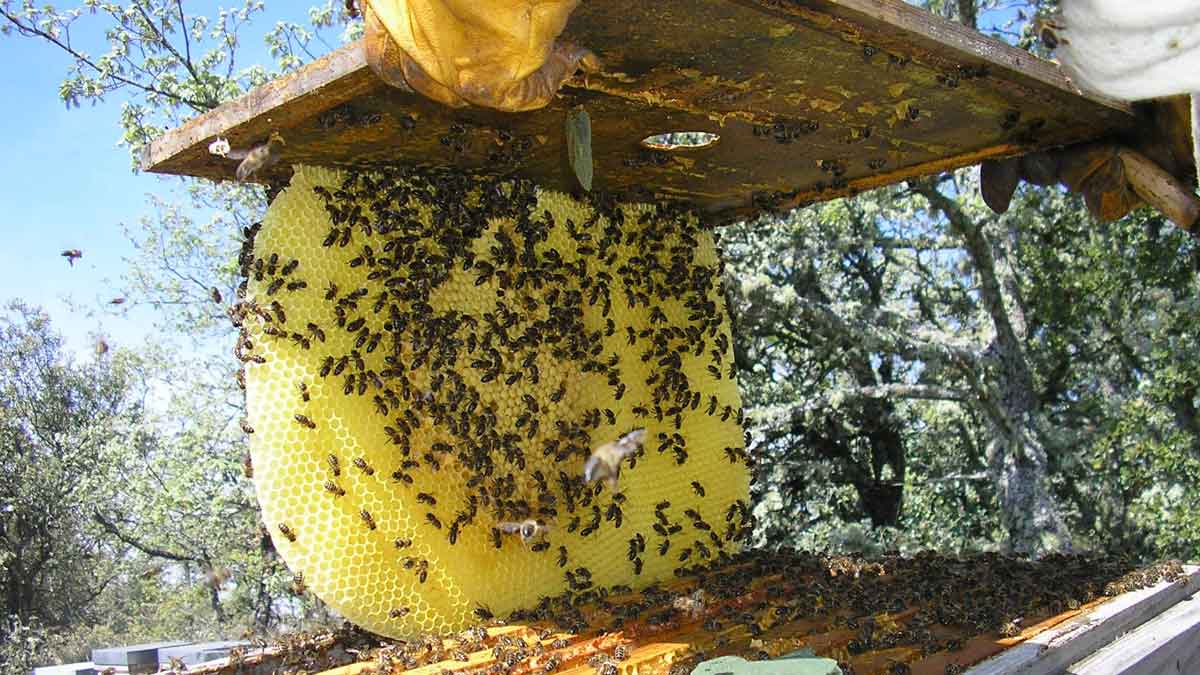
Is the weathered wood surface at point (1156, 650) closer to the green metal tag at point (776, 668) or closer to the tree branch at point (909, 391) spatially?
the green metal tag at point (776, 668)

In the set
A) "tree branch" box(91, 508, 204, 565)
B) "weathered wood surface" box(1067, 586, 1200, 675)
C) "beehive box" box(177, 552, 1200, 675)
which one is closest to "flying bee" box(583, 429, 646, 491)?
"beehive box" box(177, 552, 1200, 675)

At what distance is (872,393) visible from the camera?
1583cm

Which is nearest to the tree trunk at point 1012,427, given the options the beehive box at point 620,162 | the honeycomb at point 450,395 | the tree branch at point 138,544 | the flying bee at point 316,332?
the beehive box at point 620,162

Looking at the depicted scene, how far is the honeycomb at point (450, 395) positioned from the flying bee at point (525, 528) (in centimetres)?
5

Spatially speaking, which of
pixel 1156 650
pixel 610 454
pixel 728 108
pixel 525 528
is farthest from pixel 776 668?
pixel 1156 650

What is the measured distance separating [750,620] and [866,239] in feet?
49.6

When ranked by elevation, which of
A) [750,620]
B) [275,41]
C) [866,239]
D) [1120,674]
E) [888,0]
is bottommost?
[1120,674]

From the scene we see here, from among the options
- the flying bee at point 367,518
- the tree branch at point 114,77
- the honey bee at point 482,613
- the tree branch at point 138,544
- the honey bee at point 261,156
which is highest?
the tree branch at point 114,77

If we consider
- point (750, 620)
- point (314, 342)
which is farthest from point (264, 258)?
point (750, 620)

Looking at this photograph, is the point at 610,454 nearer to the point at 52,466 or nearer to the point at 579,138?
the point at 579,138

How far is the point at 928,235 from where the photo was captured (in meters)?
19.4

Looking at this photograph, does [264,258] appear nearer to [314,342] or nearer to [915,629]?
[314,342]

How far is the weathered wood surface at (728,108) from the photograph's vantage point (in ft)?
11.5

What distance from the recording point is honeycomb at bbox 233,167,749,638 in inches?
170
